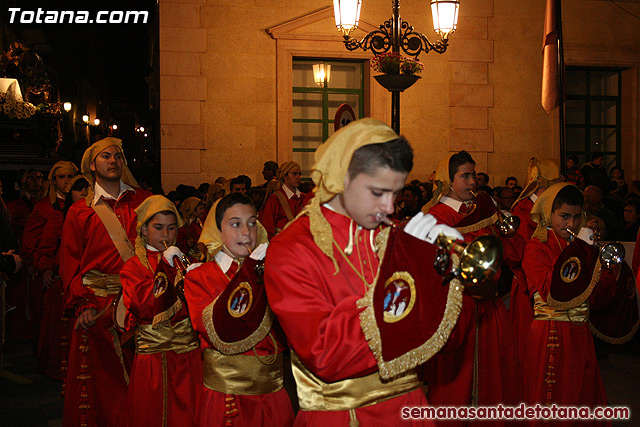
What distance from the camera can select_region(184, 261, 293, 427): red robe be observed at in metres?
4.23

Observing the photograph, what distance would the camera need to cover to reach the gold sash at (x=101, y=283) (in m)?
6.14

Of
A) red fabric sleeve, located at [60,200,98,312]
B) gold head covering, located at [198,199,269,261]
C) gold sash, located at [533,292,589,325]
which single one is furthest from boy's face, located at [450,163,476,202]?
red fabric sleeve, located at [60,200,98,312]

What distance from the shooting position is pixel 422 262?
2.76 m

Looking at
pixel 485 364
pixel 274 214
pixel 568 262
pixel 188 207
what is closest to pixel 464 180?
pixel 568 262

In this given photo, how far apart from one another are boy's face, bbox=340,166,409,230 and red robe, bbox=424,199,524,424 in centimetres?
344

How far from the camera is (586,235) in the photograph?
565cm

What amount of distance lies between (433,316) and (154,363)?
10.1 ft

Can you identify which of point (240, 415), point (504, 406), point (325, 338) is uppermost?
point (325, 338)

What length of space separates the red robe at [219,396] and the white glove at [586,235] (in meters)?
2.69

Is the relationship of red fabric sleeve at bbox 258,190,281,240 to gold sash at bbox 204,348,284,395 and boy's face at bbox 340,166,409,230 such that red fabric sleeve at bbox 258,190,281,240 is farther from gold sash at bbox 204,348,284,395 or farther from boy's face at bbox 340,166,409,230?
boy's face at bbox 340,166,409,230

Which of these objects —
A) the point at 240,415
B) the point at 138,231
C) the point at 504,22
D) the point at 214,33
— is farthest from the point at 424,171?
the point at 240,415

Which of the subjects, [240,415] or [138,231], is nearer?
[240,415]

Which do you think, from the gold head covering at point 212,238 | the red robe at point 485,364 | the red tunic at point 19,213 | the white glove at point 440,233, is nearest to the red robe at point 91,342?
the gold head covering at point 212,238

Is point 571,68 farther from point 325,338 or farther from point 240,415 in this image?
point 325,338
